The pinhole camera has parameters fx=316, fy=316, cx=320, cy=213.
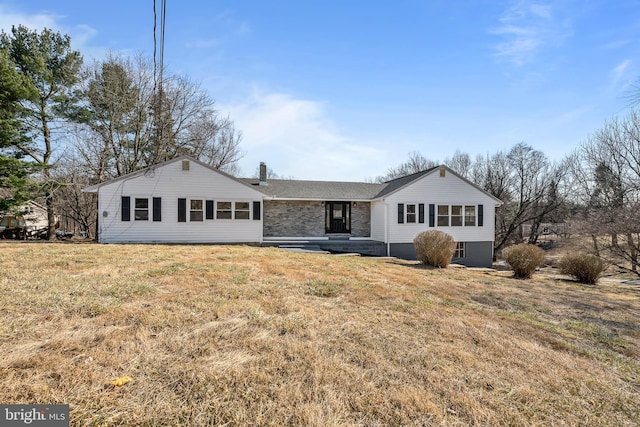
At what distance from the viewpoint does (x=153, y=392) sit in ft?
7.85

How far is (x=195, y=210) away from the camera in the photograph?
14484 mm

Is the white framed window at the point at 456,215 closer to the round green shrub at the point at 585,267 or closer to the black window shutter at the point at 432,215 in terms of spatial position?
the black window shutter at the point at 432,215

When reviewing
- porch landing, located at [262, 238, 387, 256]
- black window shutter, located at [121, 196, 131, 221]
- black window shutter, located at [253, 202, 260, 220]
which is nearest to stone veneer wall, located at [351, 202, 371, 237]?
porch landing, located at [262, 238, 387, 256]

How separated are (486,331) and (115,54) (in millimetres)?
22931

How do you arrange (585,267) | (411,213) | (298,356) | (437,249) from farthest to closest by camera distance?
(411,213), (437,249), (585,267), (298,356)

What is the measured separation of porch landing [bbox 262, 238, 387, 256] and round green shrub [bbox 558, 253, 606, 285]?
24.3 ft

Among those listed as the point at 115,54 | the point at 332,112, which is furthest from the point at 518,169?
the point at 115,54

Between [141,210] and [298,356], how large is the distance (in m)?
13.3

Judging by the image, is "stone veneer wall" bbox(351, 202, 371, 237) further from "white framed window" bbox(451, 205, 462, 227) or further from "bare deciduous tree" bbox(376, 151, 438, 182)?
"bare deciduous tree" bbox(376, 151, 438, 182)

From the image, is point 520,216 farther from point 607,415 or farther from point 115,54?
point 115,54

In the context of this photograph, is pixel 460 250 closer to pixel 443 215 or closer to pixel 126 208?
pixel 443 215

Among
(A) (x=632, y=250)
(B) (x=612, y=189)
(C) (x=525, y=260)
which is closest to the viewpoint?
(C) (x=525, y=260)

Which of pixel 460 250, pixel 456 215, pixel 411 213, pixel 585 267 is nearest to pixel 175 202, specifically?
pixel 411 213

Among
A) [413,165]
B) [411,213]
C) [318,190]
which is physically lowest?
[411,213]
